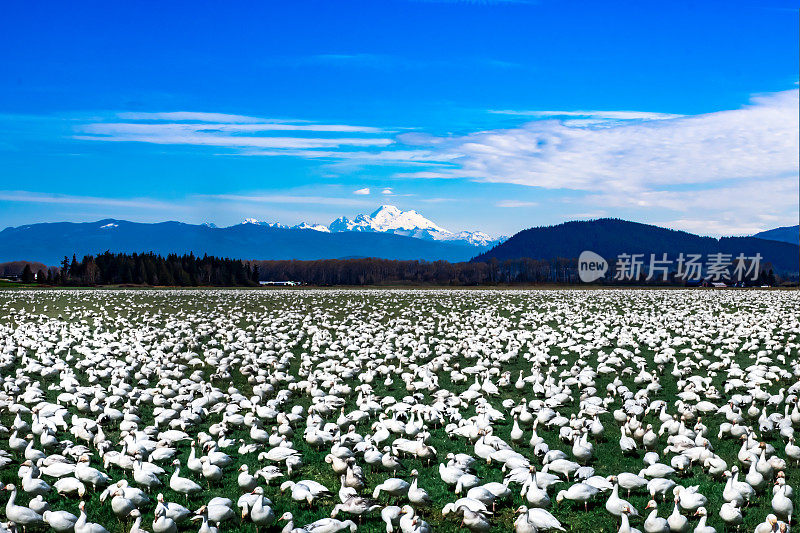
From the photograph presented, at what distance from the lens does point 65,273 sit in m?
123

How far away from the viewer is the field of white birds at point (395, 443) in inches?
361

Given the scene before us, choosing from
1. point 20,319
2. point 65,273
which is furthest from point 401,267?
point 20,319

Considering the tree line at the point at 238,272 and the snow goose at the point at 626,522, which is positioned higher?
the tree line at the point at 238,272

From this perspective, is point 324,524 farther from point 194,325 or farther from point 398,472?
point 194,325

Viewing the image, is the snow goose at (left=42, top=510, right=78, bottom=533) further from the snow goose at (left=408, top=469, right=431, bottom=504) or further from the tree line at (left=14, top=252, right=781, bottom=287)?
the tree line at (left=14, top=252, right=781, bottom=287)

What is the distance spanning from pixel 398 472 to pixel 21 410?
9426 mm

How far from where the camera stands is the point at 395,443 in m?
12.0

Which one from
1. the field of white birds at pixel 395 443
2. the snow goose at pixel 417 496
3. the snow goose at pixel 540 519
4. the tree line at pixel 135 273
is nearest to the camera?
the snow goose at pixel 540 519

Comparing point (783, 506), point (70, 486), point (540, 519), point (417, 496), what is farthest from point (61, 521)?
point (783, 506)

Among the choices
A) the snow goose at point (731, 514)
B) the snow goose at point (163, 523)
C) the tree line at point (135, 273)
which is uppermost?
the tree line at point (135, 273)

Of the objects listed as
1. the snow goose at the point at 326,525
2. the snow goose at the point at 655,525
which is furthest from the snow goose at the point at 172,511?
the snow goose at the point at 655,525

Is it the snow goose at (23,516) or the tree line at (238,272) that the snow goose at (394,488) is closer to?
the snow goose at (23,516)

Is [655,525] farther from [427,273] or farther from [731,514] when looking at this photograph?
[427,273]

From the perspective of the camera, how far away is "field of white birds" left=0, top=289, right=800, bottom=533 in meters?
9.16
